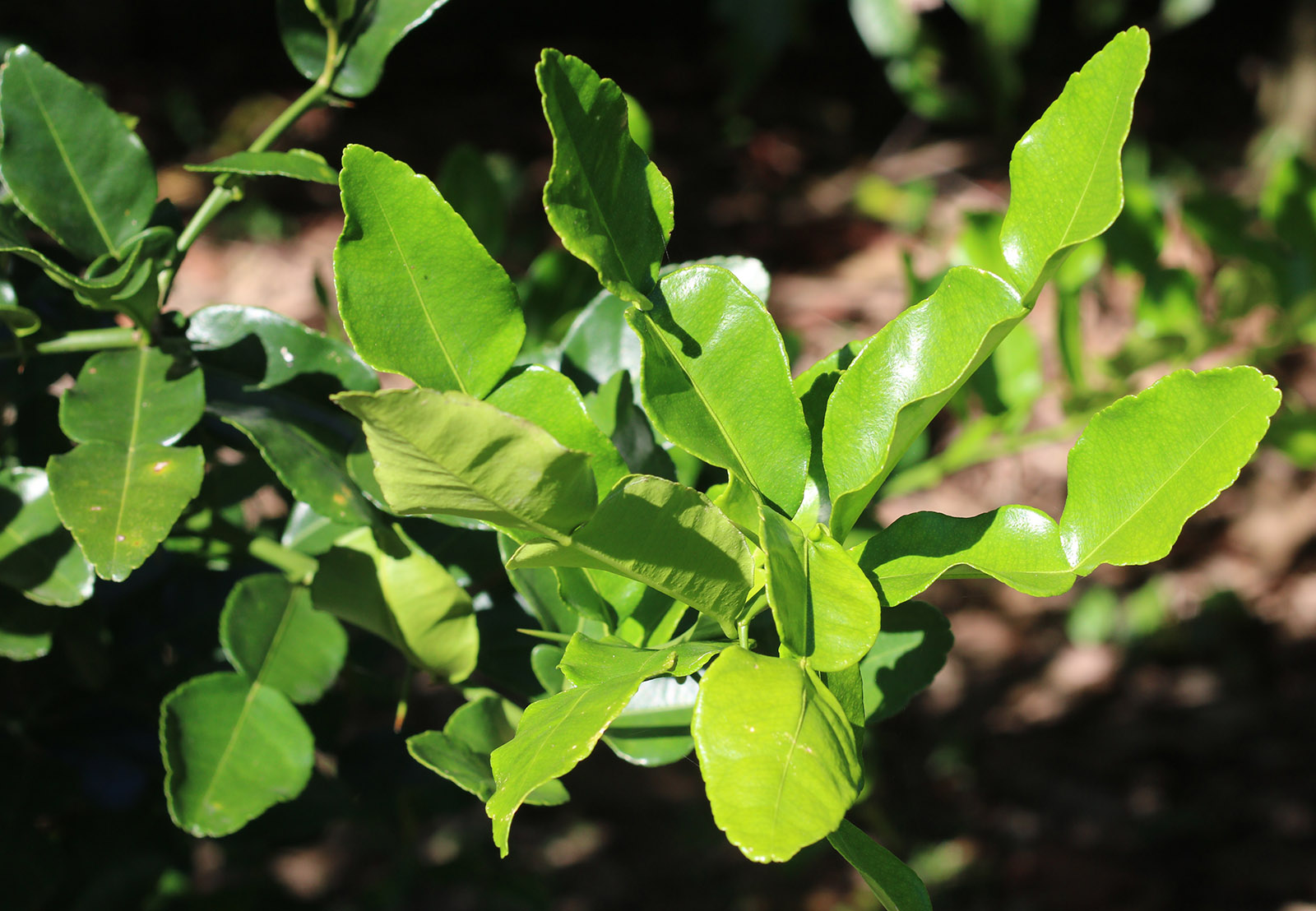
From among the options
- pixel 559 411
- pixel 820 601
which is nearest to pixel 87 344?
pixel 559 411

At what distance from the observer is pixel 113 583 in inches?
31.9

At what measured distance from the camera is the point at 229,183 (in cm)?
65

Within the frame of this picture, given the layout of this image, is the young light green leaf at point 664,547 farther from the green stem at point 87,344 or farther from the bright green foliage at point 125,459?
the green stem at point 87,344

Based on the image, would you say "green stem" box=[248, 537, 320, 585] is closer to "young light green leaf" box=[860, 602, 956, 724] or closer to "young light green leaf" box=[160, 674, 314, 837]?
"young light green leaf" box=[160, 674, 314, 837]

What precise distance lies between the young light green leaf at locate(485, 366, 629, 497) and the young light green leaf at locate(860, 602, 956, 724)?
24 cm

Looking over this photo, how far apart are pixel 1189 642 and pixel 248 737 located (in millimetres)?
2371

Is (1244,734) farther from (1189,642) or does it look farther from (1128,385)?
(1128,385)

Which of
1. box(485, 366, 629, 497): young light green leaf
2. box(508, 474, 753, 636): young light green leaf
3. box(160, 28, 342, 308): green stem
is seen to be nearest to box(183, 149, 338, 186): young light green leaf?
box(160, 28, 342, 308): green stem

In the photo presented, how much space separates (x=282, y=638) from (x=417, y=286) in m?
0.31

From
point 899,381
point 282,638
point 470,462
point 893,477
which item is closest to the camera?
point 470,462

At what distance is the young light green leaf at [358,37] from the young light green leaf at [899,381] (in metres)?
0.38

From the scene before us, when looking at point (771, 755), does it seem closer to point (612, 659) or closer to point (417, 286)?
point (612, 659)

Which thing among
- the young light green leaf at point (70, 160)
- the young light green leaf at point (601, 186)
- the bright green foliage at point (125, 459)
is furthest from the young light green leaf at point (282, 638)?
the young light green leaf at point (601, 186)

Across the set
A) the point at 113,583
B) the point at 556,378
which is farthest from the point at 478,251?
the point at 113,583
